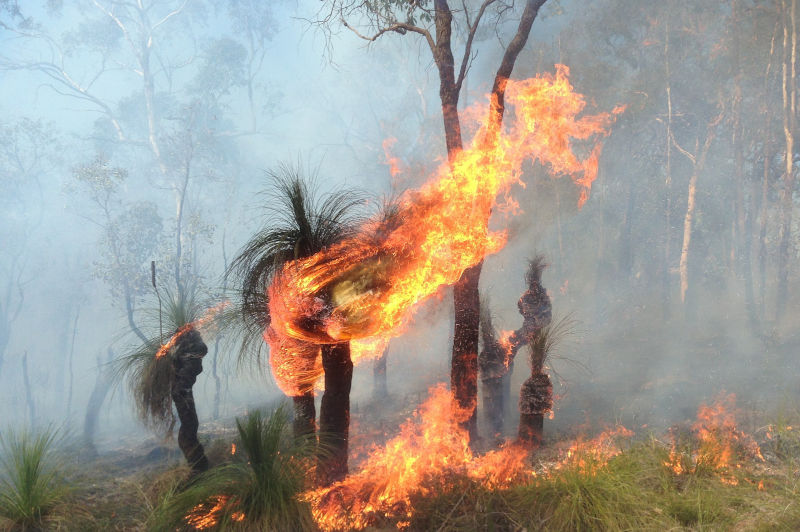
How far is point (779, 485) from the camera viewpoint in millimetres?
6023

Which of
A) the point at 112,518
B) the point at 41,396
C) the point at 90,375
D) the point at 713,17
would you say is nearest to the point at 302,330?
the point at 112,518

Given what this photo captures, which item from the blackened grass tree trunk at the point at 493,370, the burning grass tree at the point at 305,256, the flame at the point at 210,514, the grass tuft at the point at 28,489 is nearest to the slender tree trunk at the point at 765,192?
the blackened grass tree trunk at the point at 493,370

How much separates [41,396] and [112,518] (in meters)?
51.3

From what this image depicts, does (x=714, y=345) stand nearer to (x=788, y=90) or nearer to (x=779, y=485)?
(x=788, y=90)

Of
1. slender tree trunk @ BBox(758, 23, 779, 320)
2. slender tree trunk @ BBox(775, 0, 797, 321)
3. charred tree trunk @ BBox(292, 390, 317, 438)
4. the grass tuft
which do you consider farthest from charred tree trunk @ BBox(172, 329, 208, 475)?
slender tree trunk @ BBox(758, 23, 779, 320)

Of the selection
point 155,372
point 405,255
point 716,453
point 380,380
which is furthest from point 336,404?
point 380,380

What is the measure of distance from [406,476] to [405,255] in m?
3.49

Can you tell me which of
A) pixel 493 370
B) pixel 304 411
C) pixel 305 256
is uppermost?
pixel 305 256

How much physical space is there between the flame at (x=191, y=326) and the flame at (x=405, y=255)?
1.53 meters

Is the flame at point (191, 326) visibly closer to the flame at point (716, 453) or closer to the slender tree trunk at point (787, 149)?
the flame at point (716, 453)

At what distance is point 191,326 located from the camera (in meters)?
9.48

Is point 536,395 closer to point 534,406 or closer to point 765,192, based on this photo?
point 534,406

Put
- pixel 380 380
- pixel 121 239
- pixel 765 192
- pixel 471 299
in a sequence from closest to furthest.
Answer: pixel 471 299
pixel 380 380
pixel 765 192
pixel 121 239

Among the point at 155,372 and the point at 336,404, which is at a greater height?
the point at 155,372
